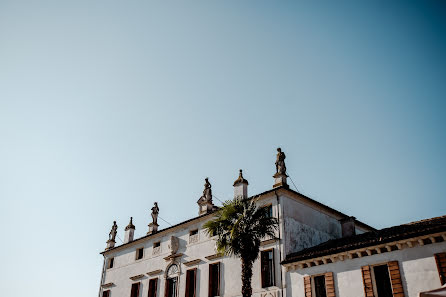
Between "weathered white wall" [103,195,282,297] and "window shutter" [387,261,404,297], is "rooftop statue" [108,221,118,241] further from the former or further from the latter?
"window shutter" [387,261,404,297]

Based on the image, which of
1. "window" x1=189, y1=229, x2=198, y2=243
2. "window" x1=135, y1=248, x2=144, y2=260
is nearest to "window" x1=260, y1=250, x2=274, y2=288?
"window" x1=189, y1=229, x2=198, y2=243

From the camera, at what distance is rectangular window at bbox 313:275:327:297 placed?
21.0m

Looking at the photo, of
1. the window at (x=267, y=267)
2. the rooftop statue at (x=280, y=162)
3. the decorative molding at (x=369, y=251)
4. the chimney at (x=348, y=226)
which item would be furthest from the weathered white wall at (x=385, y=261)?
the chimney at (x=348, y=226)

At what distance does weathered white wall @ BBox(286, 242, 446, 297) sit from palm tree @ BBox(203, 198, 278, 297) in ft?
9.25

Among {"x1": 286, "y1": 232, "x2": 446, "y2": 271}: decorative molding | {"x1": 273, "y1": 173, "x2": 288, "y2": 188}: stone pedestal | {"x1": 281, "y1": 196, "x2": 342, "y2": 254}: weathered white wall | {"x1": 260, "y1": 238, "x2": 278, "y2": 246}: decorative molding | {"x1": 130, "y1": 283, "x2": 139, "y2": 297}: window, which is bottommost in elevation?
{"x1": 286, "y1": 232, "x2": 446, "y2": 271}: decorative molding

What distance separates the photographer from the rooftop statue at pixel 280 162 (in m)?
26.3

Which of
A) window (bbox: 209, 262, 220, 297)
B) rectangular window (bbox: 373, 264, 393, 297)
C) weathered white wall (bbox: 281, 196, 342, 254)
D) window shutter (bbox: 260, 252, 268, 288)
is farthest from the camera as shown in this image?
window (bbox: 209, 262, 220, 297)

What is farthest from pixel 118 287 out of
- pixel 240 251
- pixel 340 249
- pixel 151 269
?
pixel 340 249

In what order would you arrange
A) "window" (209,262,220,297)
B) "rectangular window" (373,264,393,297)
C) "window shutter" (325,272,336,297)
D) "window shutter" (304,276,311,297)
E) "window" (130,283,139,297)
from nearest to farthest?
"rectangular window" (373,264,393,297), "window shutter" (325,272,336,297), "window shutter" (304,276,311,297), "window" (209,262,220,297), "window" (130,283,139,297)

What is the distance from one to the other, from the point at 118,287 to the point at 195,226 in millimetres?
10187

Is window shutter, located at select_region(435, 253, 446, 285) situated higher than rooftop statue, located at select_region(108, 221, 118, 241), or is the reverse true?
rooftop statue, located at select_region(108, 221, 118, 241)

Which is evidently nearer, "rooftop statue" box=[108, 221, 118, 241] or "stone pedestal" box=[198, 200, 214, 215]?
"stone pedestal" box=[198, 200, 214, 215]

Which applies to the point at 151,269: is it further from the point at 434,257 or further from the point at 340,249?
the point at 434,257

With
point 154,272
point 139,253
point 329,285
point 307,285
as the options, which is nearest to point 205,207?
point 154,272
